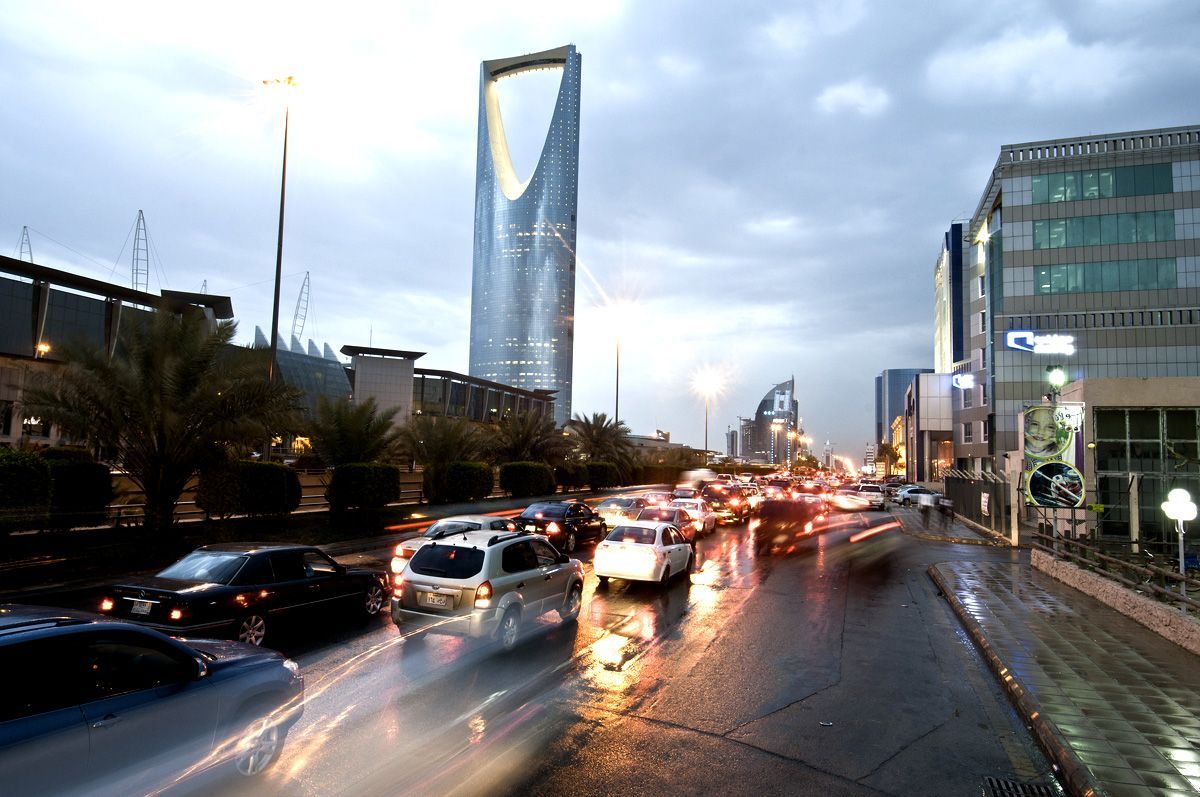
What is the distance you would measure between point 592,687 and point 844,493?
135 ft

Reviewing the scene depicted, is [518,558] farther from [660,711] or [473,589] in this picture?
[660,711]

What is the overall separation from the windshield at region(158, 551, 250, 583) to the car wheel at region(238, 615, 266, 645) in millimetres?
558

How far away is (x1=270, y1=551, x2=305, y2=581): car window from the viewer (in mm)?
9344

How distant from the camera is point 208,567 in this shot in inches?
344

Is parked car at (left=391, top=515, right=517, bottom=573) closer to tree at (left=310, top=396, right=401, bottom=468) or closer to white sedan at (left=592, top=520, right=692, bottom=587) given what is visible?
white sedan at (left=592, top=520, right=692, bottom=587)

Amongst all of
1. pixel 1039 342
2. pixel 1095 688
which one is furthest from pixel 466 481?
pixel 1039 342

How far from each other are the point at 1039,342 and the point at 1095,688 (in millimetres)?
51043

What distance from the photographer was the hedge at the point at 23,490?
14.8 meters

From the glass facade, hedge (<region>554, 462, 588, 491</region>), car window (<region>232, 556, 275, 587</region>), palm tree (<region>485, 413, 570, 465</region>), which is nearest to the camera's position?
car window (<region>232, 556, 275, 587</region>)

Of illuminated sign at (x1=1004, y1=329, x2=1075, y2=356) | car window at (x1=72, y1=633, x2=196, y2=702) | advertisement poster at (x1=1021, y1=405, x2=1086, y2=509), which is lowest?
car window at (x1=72, y1=633, x2=196, y2=702)

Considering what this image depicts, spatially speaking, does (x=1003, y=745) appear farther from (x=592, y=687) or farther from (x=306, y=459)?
(x=306, y=459)

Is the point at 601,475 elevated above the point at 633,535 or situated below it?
below

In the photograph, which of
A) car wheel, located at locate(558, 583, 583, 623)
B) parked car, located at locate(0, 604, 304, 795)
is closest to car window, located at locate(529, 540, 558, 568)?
car wheel, located at locate(558, 583, 583, 623)

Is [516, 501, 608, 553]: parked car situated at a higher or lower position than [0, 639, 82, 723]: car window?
lower
